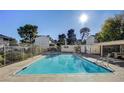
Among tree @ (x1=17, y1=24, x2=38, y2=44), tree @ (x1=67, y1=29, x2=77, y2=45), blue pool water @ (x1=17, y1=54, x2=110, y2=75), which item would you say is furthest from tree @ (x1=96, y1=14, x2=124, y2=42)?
tree @ (x1=67, y1=29, x2=77, y2=45)

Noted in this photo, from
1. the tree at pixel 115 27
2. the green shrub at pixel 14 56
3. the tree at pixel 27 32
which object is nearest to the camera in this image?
the green shrub at pixel 14 56

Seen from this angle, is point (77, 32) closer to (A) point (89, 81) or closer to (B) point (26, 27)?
(B) point (26, 27)

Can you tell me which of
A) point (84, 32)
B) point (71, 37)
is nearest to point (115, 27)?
point (71, 37)

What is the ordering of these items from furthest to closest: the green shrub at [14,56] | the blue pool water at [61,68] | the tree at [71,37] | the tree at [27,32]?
the tree at [71,37] < the tree at [27,32] < the green shrub at [14,56] < the blue pool water at [61,68]

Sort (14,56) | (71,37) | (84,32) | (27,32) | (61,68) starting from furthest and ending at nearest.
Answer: (84,32) < (71,37) < (27,32) < (14,56) < (61,68)

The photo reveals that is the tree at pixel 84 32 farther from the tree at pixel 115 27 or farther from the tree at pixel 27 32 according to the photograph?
the tree at pixel 115 27

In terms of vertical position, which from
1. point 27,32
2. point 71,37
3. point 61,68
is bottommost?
point 61,68

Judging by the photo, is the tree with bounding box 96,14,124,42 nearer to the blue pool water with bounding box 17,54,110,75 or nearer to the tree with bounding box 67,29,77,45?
the blue pool water with bounding box 17,54,110,75

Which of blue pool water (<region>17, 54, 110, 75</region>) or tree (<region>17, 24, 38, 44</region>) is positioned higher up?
tree (<region>17, 24, 38, 44</region>)

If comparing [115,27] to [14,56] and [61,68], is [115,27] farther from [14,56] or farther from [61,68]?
[14,56]

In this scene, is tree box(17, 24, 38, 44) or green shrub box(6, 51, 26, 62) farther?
tree box(17, 24, 38, 44)

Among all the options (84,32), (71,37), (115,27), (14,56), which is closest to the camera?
(14,56)

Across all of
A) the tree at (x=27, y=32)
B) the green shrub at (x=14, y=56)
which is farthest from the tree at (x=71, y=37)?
the green shrub at (x=14, y=56)
